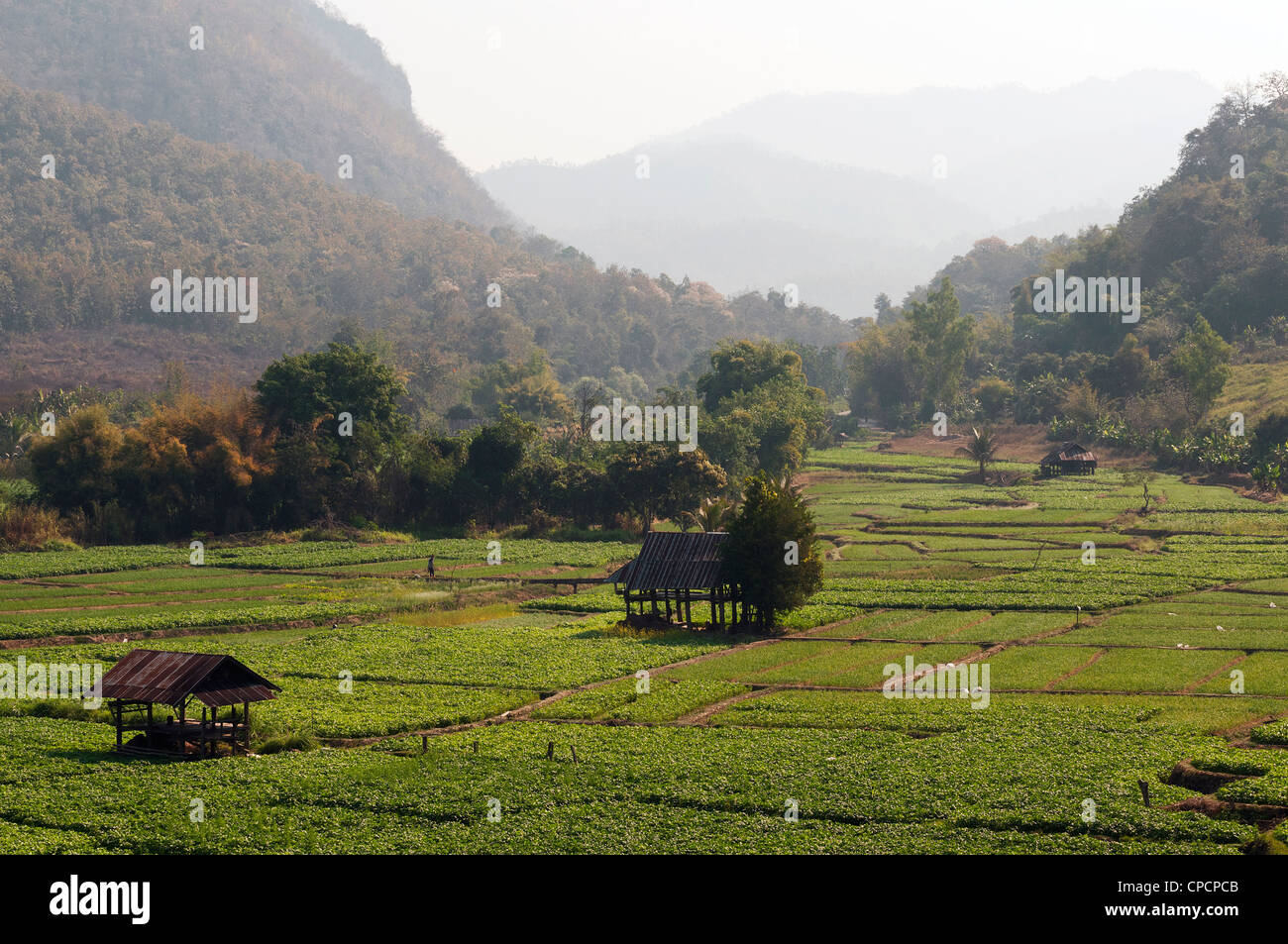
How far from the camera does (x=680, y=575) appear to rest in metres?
44.9

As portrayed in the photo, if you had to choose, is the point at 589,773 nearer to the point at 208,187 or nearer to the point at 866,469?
the point at 866,469

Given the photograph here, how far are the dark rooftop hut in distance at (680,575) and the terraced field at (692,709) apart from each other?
5.29ft

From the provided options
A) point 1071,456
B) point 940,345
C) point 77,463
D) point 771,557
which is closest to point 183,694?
point 771,557

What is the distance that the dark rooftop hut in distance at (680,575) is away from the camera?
44562mm

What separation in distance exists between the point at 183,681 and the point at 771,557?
2217 cm

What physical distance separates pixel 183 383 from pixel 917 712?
3420 inches

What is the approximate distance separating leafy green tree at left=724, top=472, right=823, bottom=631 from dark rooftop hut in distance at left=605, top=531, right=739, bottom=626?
0.72 metres

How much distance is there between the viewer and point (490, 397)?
13625 cm

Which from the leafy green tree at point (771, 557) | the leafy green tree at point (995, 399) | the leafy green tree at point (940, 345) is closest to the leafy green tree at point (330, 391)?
the leafy green tree at point (771, 557)

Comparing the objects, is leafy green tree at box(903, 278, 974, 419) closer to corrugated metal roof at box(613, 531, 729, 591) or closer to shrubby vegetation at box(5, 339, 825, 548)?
shrubby vegetation at box(5, 339, 825, 548)

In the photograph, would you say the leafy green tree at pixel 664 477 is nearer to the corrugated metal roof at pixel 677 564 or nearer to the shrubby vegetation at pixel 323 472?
the shrubby vegetation at pixel 323 472

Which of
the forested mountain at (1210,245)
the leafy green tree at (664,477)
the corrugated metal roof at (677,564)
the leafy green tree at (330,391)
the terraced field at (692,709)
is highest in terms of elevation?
the forested mountain at (1210,245)
